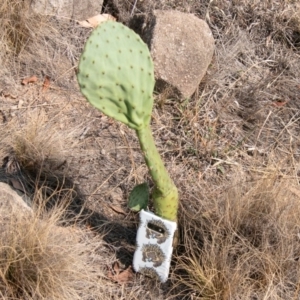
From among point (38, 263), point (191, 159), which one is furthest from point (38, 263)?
point (191, 159)

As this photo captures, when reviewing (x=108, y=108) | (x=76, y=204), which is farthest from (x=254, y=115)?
(x=108, y=108)

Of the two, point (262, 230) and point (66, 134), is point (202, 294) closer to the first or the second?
point (262, 230)

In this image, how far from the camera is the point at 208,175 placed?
3.32 meters

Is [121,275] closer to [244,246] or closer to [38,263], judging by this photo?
[38,263]

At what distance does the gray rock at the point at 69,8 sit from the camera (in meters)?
4.01

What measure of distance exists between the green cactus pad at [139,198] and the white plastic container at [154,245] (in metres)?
0.03

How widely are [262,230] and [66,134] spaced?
4.02ft

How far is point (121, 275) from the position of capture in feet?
9.17

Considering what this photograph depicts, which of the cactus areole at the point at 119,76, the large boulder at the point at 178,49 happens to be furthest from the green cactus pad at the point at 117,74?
the large boulder at the point at 178,49

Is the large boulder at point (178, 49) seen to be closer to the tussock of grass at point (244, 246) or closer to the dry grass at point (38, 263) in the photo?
the tussock of grass at point (244, 246)

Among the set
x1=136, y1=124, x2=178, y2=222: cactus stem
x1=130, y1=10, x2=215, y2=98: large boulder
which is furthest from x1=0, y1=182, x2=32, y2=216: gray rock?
x1=130, y1=10, x2=215, y2=98: large boulder

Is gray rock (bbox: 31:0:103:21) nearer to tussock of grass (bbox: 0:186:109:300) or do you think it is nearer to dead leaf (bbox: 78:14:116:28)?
dead leaf (bbox: 78:14:116:28)

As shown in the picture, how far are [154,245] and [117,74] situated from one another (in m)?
0.76

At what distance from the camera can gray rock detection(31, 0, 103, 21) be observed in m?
4.01
